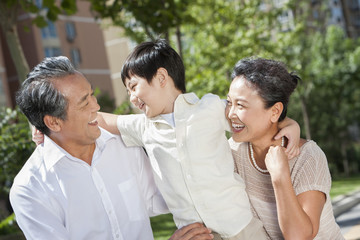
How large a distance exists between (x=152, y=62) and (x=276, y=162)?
867 mm

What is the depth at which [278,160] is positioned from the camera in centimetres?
286

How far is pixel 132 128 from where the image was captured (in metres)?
3.12

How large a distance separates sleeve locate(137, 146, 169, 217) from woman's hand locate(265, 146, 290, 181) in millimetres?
724

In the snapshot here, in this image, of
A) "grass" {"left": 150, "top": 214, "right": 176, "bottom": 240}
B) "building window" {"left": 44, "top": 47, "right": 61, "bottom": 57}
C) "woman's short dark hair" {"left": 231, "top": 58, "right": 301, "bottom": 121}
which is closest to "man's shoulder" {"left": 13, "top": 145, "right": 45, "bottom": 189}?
"woman's short dark hair" {"left": 231, "top": 58, "right": 301, "bottom": 121}

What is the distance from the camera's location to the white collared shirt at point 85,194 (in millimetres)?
2775

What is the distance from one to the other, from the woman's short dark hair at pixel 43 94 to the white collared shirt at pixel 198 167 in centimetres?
52

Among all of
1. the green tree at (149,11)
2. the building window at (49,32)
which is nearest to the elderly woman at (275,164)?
the green tree at (149,11)

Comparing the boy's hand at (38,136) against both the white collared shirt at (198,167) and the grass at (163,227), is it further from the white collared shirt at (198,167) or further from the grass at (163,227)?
the grass at (163,227)

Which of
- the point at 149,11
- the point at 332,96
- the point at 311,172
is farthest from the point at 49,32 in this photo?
the point at 311,172

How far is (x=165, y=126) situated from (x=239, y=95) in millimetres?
445

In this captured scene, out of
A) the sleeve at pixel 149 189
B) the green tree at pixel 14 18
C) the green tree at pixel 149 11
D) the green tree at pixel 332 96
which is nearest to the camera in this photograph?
the sleeve at pixel 149 189

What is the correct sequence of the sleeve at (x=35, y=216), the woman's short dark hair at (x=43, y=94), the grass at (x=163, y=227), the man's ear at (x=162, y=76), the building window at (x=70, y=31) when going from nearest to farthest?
the sleeve at (x=35, y=216) → the woman's short dark hair at (x=43, y=94) → the man's ear at (x=162, y=76) → the grass at (x=163, y=227) → the building window at (x=70, y=31)

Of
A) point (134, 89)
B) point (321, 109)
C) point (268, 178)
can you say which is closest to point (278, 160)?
point (268, 178)

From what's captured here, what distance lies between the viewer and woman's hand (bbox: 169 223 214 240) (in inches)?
110
